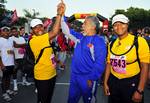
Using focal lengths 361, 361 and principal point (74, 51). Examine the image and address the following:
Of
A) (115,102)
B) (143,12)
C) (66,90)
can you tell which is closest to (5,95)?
(66,90)

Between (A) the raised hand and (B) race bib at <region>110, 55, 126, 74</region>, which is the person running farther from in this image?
(B) race bib at <region>110, 55, 126, 74</region>

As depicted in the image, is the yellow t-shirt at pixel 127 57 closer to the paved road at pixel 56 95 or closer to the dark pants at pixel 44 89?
the dark pants at pixel 44 89

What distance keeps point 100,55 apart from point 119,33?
0.50m

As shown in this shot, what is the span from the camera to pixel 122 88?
5.32 metres

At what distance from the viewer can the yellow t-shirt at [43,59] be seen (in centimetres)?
612

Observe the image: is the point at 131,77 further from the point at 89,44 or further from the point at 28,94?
the point at 28,94

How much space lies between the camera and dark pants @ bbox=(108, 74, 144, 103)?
208 inches

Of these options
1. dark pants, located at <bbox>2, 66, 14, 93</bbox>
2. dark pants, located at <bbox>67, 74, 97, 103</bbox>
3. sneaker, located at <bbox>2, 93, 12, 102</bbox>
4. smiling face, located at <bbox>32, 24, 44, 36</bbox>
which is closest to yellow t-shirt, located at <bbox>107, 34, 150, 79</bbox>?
dark pants, located at <bbox>67, 74, 97, 103</bbox>

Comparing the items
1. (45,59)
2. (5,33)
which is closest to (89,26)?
(45,59)

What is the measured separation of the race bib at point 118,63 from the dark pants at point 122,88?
0.45ft

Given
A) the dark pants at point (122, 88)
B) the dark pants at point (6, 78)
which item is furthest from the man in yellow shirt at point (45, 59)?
the dark pants at point (6, 78)

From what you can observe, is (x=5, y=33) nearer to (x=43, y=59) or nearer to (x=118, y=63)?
(x=43, y=59)

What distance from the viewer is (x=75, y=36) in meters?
6.10

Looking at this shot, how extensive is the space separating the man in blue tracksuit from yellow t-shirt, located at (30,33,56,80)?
562 mm
